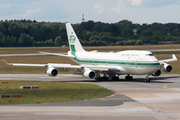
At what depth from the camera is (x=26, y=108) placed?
86.9 feet

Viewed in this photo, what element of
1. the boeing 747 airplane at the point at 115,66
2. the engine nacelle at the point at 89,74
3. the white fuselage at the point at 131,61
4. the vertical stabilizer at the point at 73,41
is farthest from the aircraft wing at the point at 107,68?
the vertical stabilizer at the point at 73,41

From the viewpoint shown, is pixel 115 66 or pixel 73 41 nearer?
pixel 115 66

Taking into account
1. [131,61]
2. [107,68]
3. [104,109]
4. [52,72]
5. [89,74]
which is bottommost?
[104,109]

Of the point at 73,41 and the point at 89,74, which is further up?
the point at 73,41

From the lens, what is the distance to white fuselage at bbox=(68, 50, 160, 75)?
48.2 m

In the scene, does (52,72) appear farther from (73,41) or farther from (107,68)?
(73,41)

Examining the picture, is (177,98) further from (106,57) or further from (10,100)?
(106,57)

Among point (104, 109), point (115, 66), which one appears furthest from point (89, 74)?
point (104, 109)

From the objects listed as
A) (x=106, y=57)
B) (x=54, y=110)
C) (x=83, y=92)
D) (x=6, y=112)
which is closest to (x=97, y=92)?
(x=83, y=92)

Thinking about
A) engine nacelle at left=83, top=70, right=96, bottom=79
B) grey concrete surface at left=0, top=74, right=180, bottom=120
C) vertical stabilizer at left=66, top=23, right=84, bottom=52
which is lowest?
grey concrete surface at left=0, top=74, right=180, bottom=120

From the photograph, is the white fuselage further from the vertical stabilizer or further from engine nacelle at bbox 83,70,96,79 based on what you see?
the vertical stabilizer

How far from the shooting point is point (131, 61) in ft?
164

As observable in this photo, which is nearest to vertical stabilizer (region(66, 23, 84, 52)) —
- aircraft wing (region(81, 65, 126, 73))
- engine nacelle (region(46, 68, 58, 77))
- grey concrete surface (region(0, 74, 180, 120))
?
aircraft wing (region(81, 65, 126, 73))

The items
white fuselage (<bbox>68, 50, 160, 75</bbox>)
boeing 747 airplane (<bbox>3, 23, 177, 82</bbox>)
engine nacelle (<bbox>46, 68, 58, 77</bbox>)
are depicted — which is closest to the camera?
white fuselage (<bbox>68, 50, 160, 75</bbox>)
